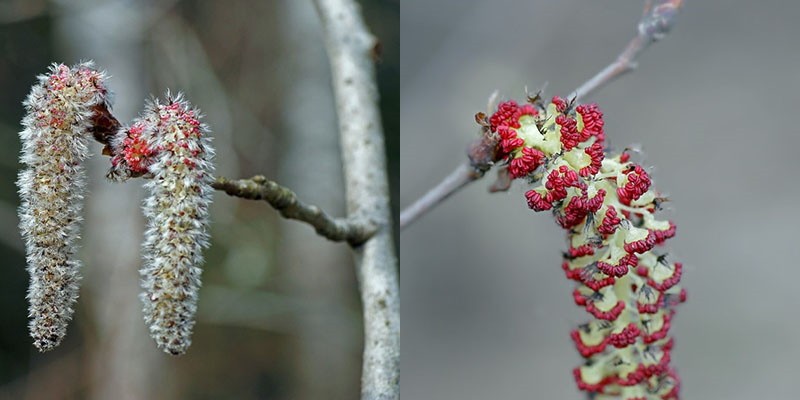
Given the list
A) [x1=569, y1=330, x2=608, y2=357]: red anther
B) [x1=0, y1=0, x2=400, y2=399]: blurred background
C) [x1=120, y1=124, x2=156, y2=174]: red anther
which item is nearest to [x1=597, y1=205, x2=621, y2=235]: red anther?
[x1=569, y1=330, x2=608, y2=357]: red anther

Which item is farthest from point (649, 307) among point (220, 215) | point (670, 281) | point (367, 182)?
point (220, 215)

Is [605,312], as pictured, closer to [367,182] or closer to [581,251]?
[581,251]

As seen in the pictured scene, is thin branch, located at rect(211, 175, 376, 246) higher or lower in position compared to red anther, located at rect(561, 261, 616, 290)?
higher

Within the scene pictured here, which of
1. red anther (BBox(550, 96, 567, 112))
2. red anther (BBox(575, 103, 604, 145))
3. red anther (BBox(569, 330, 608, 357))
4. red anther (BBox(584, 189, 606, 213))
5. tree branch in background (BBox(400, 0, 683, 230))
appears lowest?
red anther (BBox(569, 330, 608, 357))

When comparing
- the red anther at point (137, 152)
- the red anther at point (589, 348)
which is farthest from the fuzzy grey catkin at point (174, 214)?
the red anther at point (589, 348)

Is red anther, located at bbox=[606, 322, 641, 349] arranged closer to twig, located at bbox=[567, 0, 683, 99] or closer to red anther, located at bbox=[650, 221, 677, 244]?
red anther, located at bbox=[650, 221, 677, 244]

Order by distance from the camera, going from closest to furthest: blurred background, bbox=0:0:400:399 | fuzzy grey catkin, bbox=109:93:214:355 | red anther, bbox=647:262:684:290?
fuzzy grey catkin, bbox=109:93:214:355
red anther, bbox=647:262:684:290
blurred background, bbox=0:0:400:399
